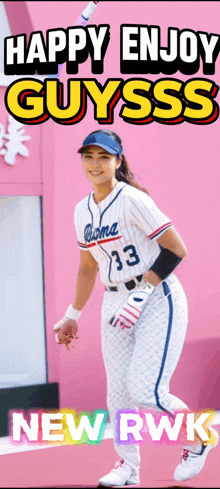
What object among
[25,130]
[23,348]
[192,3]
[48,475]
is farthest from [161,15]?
[48,475]

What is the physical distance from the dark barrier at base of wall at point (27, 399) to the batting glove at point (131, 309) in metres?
2.61

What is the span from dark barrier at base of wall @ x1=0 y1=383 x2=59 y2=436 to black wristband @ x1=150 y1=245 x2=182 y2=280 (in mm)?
2728

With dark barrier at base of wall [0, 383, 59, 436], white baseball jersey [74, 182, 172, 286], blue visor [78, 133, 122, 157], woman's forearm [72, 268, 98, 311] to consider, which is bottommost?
dark barrier at base of wall [0, 383, 59, 436]

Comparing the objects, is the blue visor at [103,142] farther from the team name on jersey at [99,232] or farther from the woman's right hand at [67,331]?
the woman's right hand at [67,331]

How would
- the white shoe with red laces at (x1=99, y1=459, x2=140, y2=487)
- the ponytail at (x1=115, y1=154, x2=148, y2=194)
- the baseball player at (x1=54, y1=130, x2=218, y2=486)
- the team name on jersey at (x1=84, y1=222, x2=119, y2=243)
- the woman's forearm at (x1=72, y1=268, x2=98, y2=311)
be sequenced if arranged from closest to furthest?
1. the baseball player at (x1=54, y1=130, x2=218, y2=486)
2. the team name on jersey at (x1=84, y1=222, x2=119, y2=243)
3. the white shoe with red laces at (x1=99, y1=459, x2=140, y2=487)
4. the ponytail at (x1=115, y1=154, x2=148, y2=194)
5. the woman's forearm at (x1=72, y1=268, x2=98, y2=311)

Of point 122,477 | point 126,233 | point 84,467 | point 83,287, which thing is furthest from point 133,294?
point 84,467

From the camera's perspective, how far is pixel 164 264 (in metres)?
3.92

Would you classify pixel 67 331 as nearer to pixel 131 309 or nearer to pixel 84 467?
pixel 131 309

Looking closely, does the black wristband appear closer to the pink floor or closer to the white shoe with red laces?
the white shoe with red laces

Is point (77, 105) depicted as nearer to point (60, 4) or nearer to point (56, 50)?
point (56, 50)

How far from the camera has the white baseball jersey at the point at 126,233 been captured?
13.1 ft

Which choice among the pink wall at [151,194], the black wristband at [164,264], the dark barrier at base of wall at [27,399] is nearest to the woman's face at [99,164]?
the black wristband at [164,264]

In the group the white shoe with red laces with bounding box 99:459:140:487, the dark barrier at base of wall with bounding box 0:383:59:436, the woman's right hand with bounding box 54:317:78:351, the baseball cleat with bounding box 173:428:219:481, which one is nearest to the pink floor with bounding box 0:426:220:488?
the white shoe with red laces with bounding box 99:459:140:487

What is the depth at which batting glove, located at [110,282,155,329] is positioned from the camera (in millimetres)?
3799
